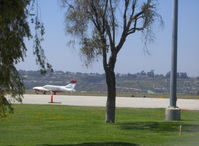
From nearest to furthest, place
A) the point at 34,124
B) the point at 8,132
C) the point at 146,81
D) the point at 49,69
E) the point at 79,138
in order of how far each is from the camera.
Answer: the point at 49,69, the point at 79,138, the point at 8,132, the point at 34,124, the point at 146,81

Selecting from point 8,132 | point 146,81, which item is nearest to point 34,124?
Result: point 8,132

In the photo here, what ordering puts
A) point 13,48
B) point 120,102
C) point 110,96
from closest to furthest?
point 13,48 → point 110,96 → point 120,102

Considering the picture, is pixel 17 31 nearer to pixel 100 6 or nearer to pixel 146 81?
pixel 100 6

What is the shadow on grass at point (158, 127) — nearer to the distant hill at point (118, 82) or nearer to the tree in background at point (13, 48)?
the tree in background at point (13, 48)

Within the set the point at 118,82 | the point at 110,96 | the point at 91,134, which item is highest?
the point at 110,96

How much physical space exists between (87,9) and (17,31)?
9103 millimetres

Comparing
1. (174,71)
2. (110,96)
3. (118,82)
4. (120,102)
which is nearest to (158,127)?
(110,96)

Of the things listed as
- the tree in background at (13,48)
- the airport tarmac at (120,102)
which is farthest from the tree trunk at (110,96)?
the airport tarmac at (120,102)

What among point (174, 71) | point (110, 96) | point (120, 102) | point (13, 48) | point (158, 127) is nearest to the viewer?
point (13, 48)

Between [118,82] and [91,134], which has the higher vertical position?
[118,82]

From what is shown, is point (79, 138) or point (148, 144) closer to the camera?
point (148, 144)

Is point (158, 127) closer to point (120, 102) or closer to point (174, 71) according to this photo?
point (174, 71)

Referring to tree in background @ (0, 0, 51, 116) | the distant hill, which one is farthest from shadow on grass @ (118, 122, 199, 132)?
the distant hill

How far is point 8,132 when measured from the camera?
19.2m
